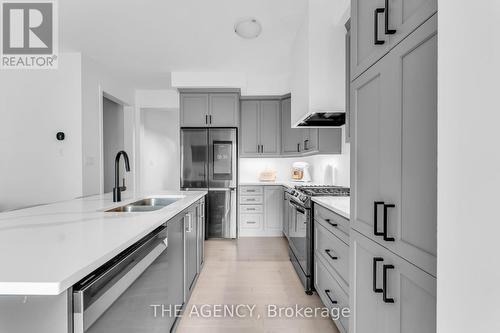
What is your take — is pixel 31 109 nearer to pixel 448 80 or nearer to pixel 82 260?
pixel 82 260

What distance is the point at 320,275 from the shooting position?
7.63 feet

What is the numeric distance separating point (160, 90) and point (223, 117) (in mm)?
1691

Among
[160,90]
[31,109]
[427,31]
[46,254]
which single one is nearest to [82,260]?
[46,254]

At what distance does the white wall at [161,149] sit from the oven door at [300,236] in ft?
11.6

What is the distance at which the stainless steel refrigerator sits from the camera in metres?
4.50

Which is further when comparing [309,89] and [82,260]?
[309,89]

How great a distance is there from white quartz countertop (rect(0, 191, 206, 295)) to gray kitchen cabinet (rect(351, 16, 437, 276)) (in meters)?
0.95

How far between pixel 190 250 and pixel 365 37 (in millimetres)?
1998

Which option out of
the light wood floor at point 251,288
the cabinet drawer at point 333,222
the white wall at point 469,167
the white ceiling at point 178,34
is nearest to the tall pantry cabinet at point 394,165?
the white wall at point 469,167

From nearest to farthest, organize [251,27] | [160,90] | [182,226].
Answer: [182,226]
[251,27]
[160,90]

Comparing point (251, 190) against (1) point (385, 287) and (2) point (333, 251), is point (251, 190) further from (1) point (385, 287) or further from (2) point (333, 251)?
(1) point (385, 287)

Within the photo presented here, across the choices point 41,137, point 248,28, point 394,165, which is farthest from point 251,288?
point 41,137

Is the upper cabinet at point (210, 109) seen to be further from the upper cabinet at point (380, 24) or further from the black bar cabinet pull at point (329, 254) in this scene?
the upper cabinet at point (380, 24)

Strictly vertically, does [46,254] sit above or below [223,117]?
below
